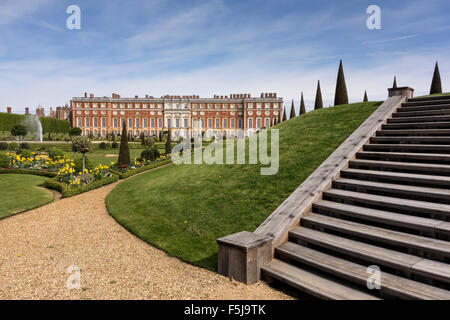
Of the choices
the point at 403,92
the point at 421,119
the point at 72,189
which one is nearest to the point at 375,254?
the point at 421,119

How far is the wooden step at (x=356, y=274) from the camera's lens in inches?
131

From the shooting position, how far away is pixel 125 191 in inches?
474

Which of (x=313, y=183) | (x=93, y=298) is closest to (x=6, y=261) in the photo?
(x=93, y=298)

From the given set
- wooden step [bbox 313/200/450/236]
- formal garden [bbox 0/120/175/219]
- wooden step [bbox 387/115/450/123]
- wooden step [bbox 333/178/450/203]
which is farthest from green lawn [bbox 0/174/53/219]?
wooden step [bbox 387/115/450/123]

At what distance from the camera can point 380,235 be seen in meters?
4.34

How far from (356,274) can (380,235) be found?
34.9 inches

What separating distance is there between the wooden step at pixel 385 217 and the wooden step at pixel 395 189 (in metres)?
0.57

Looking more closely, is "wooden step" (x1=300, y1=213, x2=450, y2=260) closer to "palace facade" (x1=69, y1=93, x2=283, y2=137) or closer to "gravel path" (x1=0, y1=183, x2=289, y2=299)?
"gravel path" (x1=0, y1=183, x2=289, y2=299)

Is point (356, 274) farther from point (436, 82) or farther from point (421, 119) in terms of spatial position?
point (436, 82)

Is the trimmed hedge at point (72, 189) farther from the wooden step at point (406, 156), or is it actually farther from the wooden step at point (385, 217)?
the wooden step at point (406, 156)

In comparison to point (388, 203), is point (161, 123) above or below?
above

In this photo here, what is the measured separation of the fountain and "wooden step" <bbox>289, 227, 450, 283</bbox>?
62090 millimetres

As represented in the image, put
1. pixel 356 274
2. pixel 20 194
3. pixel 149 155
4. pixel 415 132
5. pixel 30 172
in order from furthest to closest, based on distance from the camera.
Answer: pixel 149 155
pixel 30 172
pixel 20 194
pixel 415 132
pixel 356 274
